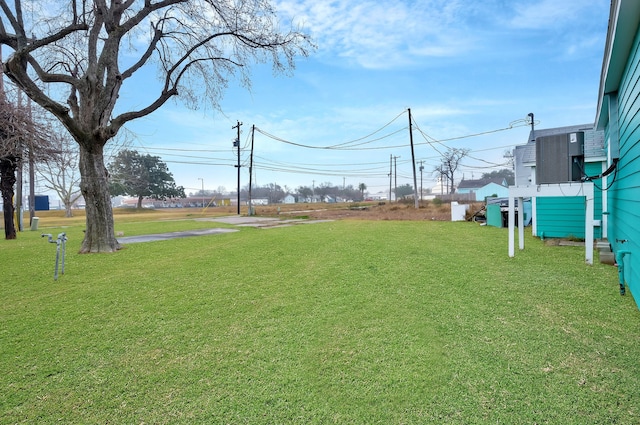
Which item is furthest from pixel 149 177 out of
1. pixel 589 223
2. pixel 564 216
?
pixel 589 223

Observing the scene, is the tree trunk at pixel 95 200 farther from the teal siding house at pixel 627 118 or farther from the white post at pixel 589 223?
the white post at pixel 589 223

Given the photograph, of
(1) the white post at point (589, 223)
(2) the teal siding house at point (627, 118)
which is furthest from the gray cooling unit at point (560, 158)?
(2) the teal siding house at point (627, 118)

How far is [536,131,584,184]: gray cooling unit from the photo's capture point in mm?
5957

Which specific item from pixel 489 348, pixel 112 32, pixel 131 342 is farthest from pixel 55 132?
pixel 489 348

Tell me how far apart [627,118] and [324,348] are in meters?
4.97

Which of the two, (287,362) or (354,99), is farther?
(354,99)

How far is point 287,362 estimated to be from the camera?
2270mm

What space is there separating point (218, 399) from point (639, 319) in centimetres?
372

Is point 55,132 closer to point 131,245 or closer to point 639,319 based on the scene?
point 131,245

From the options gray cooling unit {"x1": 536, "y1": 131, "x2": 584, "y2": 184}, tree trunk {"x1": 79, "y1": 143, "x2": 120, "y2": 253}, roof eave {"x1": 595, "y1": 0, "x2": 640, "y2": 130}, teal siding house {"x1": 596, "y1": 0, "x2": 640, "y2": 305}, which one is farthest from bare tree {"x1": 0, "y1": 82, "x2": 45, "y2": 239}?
gray cooling unit {"x1": 536, "y1": 131, "x2": 584, "y2": 184}

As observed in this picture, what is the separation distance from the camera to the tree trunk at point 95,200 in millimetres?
7363

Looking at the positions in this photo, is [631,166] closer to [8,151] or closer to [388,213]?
[8,151]

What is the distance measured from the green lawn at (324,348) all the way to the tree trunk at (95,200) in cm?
259

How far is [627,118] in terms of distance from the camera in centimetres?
418
